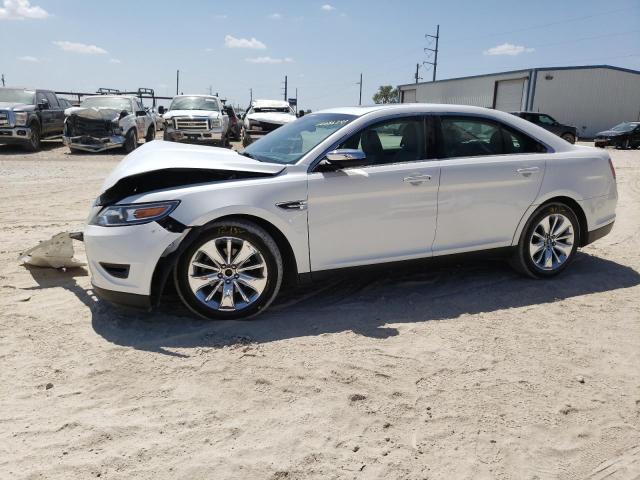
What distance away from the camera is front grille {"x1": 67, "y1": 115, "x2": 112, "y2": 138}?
51.3ft

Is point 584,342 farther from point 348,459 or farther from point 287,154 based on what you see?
point 287,154

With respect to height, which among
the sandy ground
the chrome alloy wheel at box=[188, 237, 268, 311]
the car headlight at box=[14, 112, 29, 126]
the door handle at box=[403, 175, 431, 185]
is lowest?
the sandy ground

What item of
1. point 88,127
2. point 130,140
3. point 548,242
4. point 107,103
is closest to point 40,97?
point 107,103

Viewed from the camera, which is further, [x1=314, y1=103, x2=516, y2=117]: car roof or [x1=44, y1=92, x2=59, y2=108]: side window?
[x1=44, y1=92, x2=59, y2=108]: side window

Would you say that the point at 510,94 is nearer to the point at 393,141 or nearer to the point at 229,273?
the point at 393,141

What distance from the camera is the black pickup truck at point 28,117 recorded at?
1533 cm

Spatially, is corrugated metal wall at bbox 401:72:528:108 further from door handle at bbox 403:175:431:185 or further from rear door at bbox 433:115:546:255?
door handle at bbox 403:175:431:185

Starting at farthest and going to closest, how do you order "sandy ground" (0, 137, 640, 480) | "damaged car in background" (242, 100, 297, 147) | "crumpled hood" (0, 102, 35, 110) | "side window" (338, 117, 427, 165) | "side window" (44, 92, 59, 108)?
"side window" (44, 92, 59, 108) → "damaged car in background" (242, 100, 297, 147) → "crumpled hood" (0, 102, 35, 110) → "side window" (338, 117, 427, 165) → "sandy ground" (0, 137, 640, 480)

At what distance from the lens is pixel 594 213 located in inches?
202

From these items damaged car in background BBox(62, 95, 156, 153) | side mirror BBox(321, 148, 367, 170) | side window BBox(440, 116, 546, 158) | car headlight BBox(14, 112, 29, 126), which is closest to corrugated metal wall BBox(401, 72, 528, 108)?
damaged car in background BBox(62, 95, 156, 153)

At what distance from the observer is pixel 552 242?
197 inches

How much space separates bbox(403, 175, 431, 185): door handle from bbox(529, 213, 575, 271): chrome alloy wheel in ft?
4.23

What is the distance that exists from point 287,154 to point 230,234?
935mm

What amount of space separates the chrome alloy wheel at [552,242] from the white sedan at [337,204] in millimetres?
12
